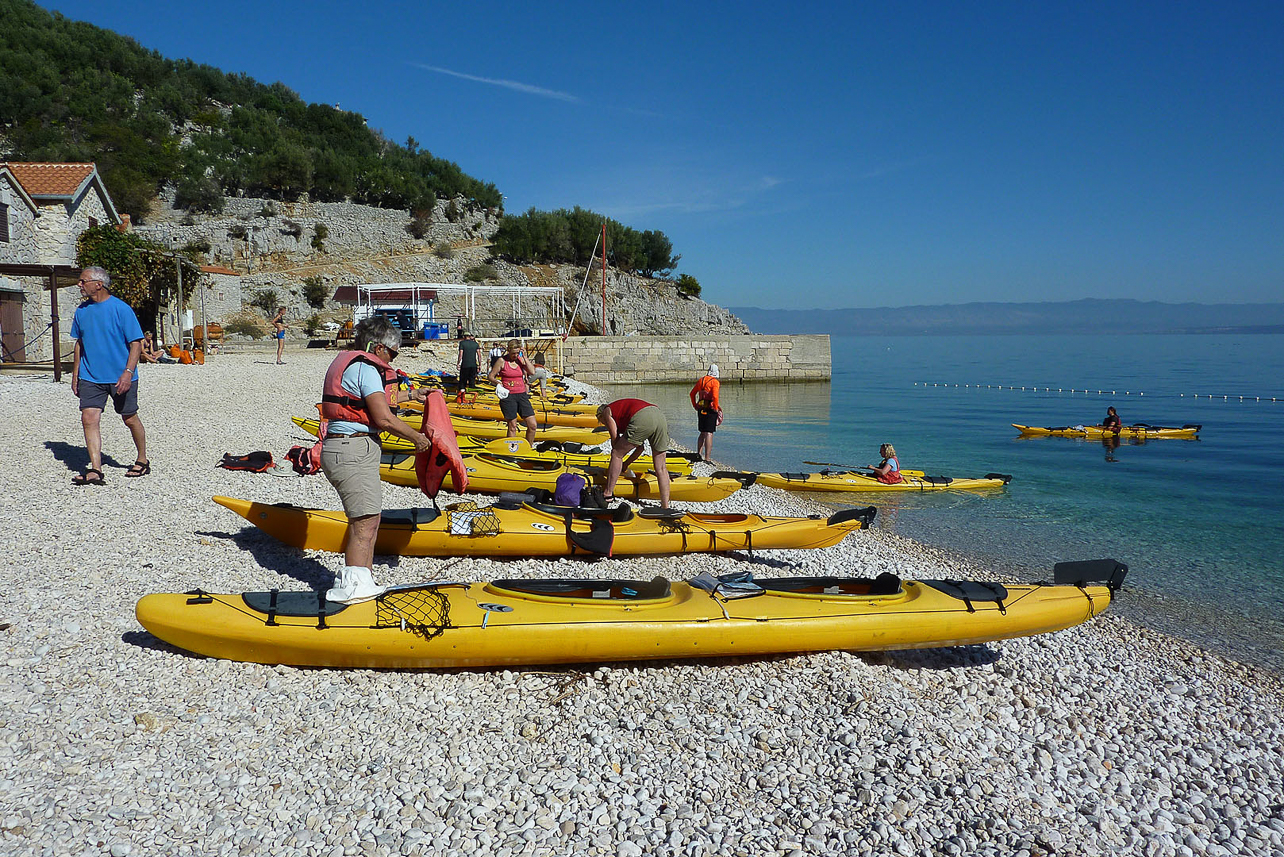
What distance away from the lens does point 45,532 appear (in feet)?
19.2

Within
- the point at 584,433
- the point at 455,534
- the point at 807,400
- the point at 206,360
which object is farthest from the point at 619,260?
the point at 455,534

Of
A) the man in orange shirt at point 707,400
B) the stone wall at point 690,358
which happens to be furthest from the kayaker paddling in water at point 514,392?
the stone wall at point 690,358

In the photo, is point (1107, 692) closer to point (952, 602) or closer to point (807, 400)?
point (952, 602)

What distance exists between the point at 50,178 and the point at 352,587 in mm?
25198

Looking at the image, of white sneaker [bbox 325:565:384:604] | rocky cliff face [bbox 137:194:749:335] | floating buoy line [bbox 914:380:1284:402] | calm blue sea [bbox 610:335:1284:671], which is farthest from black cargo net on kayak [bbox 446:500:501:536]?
floating buoy line [bbox 914:380:1284:402]

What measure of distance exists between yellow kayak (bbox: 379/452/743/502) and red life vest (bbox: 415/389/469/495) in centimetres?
376

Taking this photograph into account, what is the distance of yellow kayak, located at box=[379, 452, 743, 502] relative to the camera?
890 cm

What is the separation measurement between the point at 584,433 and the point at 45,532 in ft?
30.4

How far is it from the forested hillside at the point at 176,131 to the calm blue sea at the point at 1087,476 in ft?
102

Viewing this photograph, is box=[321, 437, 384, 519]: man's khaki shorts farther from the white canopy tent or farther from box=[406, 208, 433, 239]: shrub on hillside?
box=[406, 208, 433, 239]: shrub on hillside

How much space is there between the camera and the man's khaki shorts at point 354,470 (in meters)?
4.05

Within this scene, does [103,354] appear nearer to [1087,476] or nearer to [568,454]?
[568,454]

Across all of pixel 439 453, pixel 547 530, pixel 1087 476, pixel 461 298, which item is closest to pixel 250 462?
pixel 547 530

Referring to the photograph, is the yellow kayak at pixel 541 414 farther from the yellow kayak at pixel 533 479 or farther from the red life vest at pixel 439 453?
the red life vest at pixel 439 453
